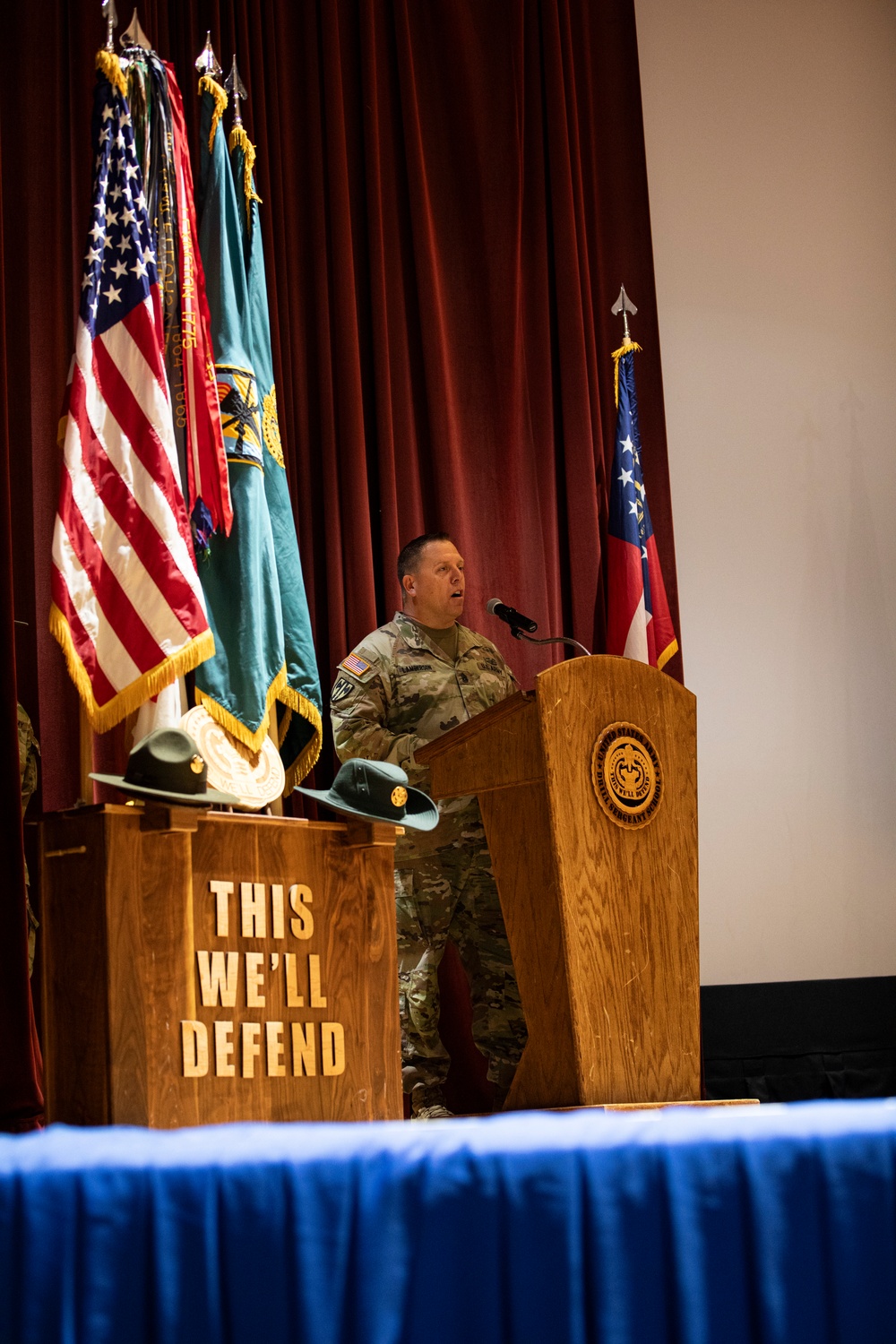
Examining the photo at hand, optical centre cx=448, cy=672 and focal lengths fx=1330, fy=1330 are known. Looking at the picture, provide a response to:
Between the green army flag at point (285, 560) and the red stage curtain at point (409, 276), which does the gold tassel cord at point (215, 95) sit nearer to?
the green army flag at point (285, 560)

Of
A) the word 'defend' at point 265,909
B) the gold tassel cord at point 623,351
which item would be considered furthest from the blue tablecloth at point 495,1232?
the gold tassel cord at point 623,351

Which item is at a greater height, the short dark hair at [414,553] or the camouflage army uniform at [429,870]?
the short dark hair at [414,553]

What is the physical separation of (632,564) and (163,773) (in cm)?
241

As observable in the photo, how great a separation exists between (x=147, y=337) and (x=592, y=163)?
2541 millimetres

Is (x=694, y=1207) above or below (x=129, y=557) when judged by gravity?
below

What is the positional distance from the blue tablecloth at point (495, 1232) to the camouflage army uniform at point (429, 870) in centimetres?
233

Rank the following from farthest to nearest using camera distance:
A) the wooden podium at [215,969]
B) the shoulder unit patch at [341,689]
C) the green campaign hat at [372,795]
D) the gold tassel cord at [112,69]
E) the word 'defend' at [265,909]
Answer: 1. the shoulder unit patch at [341,689]
2. the gold tassel cord at [112,69]
3. the green campaign hat at [372,795]
4. the word 'defend' at [265,909]
5. the wooden podium at [215,969]

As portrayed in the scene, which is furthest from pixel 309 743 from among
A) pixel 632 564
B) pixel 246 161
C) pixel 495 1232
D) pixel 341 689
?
pixel 495 1232

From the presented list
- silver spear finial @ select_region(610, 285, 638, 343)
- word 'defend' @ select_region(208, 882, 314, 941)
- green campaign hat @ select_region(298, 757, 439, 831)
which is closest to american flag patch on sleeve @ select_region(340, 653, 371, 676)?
green campaign hat @ select_region(298, 757, 439, 831)

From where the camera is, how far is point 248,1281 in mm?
1208

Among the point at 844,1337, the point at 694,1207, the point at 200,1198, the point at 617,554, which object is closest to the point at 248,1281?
the point at 200,1198

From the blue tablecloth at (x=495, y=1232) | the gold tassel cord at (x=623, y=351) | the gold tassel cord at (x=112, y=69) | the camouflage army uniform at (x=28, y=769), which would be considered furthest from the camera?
the gold tassel cord at (x=623, y=351)

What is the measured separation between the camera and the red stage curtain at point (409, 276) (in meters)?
3.85

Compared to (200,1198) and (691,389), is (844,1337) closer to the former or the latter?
(200,1198)
